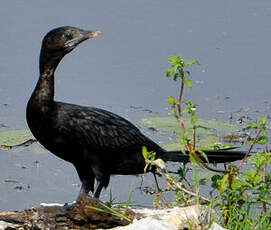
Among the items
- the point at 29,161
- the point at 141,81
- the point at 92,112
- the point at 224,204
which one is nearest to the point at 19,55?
the point at 141,81

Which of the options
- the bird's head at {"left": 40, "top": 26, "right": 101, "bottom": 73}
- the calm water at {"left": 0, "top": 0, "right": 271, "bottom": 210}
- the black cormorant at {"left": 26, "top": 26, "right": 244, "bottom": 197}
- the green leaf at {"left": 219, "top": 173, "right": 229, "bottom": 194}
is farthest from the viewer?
the calm water at {"left": 0, "top": 0, "right": 271, "bottom": 210}

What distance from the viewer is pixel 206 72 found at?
8766mm

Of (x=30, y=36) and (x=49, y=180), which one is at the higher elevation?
(x=30, y=36)

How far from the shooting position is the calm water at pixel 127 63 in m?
7.18

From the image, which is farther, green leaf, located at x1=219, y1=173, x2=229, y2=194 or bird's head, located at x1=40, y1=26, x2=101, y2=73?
bird's head, located at x1=40, y1=26, x2=101, y2=73

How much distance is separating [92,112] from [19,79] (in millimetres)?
2528

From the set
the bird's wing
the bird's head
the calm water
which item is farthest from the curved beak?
the calm water

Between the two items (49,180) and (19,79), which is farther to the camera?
(19,79)

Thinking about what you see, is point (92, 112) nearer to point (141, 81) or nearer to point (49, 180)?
point (49, 180)

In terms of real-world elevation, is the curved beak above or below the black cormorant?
above

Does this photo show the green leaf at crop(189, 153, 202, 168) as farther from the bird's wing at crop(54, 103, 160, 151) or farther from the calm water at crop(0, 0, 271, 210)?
the calm water at crop(0, 0, 271, 210)

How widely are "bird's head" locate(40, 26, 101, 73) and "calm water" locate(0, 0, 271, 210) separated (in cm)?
123

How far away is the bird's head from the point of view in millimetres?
5879

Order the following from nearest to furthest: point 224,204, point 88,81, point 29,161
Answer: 1. point 224,204
2. point 29,161
3. point 88,81
